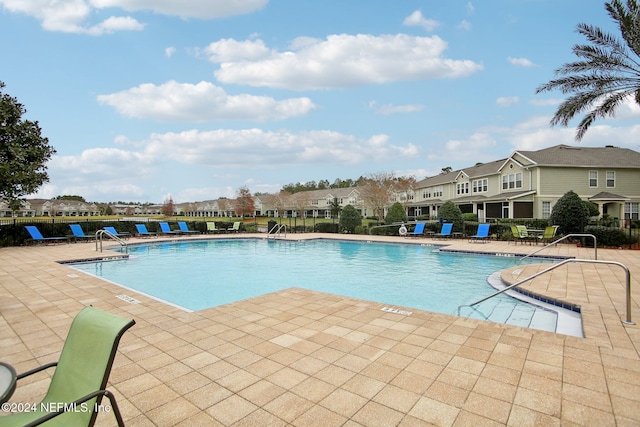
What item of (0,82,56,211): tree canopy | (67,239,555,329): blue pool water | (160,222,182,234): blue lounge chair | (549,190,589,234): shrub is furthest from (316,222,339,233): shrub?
(0,82,56,211): tree canopy

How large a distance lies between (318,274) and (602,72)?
1124cm

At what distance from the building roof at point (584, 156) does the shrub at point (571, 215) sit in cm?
1176

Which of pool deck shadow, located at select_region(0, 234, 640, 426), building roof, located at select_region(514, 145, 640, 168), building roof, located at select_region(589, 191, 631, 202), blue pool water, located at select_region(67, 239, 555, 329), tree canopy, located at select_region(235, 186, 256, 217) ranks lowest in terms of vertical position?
blue pool water, located at select_region(67, 239, 555, 329)

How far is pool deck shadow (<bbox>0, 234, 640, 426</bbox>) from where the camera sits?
2.76 metres

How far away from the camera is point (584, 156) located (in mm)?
27906

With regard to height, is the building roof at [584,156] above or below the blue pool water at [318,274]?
above

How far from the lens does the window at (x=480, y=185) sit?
32750 millimetres

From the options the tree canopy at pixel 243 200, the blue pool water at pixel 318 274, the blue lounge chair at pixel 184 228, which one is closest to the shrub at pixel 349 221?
the blue pool water at pixel 318 274

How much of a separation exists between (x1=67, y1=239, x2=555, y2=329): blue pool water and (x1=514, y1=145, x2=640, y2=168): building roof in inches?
665

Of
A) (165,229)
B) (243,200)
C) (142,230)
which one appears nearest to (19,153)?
(142,230)

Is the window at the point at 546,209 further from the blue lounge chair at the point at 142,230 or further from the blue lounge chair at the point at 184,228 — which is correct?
the blue lounge chair at the point at 142,230

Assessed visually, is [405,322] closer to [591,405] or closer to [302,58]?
[591,405]

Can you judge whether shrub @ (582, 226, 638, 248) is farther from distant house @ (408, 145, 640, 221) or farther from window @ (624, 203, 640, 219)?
window @ (624, 203, 640, 219)

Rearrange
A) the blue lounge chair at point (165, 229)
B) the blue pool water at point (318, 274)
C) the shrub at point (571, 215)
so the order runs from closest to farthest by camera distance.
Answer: the blue pool water at point (318, 274), the shrub at point (571, 215), the blue lounge chair at point (165, 229)
